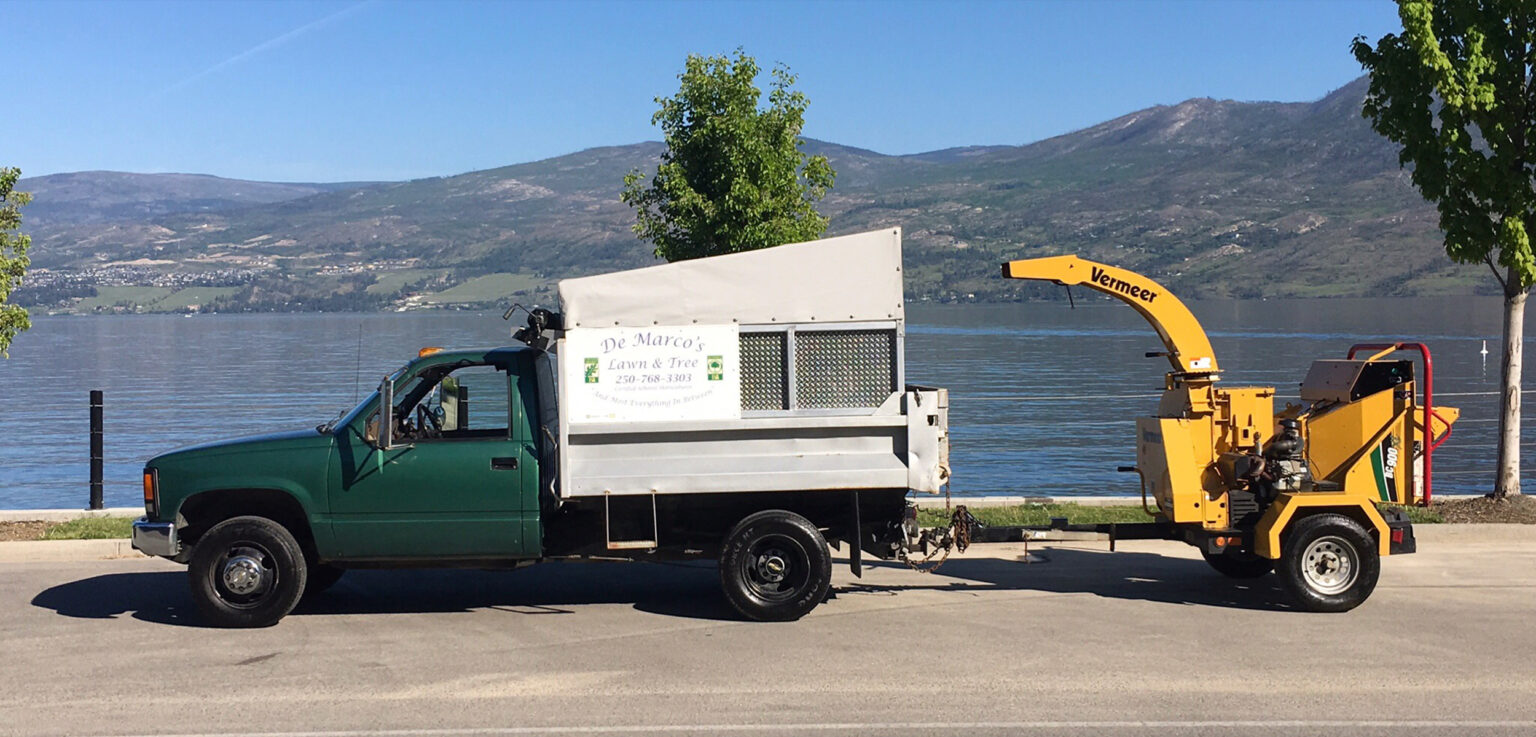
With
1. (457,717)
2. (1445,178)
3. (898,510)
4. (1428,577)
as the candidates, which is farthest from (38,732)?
(1445,178)

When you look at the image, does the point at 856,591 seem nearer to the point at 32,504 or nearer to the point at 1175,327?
the point at 1175,327

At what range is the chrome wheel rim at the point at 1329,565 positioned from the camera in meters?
10.2

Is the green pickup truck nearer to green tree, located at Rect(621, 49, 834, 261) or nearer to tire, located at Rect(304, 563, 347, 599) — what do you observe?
tire, located at Rect(304, 563, 347, 599)

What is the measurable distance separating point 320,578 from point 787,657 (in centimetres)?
411

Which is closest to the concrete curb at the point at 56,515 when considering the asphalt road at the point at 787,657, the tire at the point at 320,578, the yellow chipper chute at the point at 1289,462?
the asphalt road at the point at 787,657

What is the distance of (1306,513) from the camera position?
1032 cm

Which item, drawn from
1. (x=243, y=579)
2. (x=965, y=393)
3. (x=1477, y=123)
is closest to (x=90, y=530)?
(x=243, y=579)

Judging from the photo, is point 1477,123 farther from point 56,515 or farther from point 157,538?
point 56,515

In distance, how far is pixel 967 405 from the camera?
4134 centimetres

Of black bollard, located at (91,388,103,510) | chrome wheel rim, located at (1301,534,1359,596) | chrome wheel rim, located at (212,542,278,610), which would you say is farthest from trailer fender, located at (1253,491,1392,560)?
black bollard, located at (91,388,103,510)

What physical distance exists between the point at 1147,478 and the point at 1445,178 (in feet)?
19.1

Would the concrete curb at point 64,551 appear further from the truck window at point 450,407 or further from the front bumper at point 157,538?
the truck window at point 450,407

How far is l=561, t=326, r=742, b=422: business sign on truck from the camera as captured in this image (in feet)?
31.7

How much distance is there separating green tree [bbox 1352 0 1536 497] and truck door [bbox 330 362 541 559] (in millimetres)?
9724
